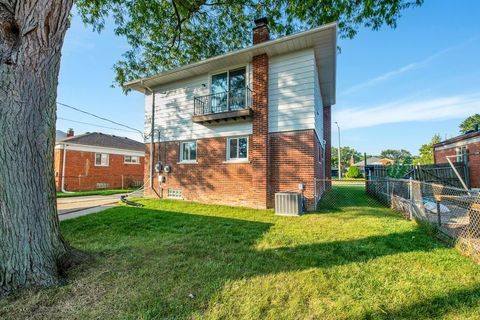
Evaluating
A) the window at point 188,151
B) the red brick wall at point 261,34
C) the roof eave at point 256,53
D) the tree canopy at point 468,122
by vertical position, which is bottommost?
the window at point 188,151

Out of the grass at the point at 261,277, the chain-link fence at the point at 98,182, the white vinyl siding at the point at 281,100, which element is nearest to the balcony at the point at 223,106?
the white vinyl siding at the point at 281,100

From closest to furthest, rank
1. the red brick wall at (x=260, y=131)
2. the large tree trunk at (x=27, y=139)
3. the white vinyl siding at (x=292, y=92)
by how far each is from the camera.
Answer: the large tree trunk at (x=27, y=139) → the white vinyl siding at (x=292, y=92) → the red brick wall at (x=260, y=131)

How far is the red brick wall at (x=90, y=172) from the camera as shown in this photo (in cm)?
1693

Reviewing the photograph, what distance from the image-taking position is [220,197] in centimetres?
966

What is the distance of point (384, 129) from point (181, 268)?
3638 centimetres

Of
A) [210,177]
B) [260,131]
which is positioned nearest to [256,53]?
[260,131]

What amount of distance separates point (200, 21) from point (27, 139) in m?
11.6

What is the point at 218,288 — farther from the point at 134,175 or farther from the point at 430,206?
the point at 134,175

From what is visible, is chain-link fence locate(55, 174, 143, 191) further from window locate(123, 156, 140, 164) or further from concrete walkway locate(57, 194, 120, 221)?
concrete walkway locate(57, 194, 120, 221)

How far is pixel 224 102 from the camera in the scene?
10.0m

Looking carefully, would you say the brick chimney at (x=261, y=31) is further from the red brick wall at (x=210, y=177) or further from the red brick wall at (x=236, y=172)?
the red brick wall at (x=210, y=177)

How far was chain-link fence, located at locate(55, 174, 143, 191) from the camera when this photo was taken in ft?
55.8

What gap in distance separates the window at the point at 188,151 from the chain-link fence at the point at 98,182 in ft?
39.3

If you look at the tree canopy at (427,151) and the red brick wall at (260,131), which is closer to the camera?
the red brick wall at (260,131)
